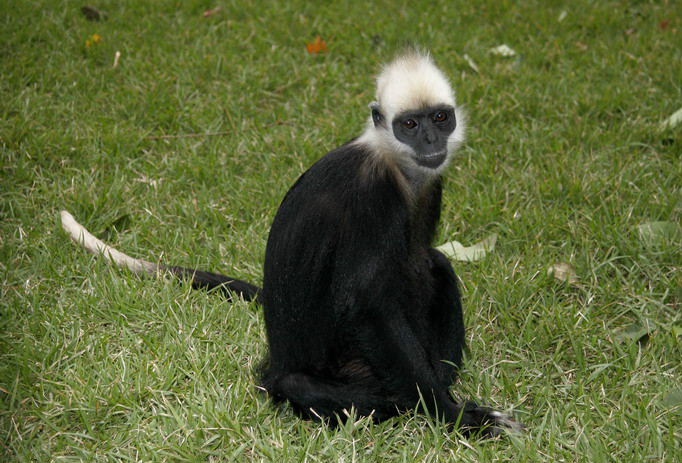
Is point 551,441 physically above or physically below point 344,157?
below

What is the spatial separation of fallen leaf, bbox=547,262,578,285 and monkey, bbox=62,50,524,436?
0.93m

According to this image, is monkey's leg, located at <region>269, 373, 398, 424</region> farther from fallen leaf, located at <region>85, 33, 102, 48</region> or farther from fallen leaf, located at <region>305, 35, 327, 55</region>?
fallen leaf, located at <region>85, 33, 102, 48</region>

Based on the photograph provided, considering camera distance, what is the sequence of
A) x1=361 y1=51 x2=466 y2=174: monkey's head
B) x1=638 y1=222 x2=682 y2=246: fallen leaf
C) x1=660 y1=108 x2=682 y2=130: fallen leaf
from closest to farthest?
x1=361 y1=51 x2=466 y2=174: monkey's head < x1=638 y1=222 x2=682 y2=246: fallen leaf < x1=660 y1=108 x2=682 y2=130: fallen leaf

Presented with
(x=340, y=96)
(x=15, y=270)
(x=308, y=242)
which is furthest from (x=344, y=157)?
(x=340, y=96)

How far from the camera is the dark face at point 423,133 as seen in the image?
9.56ft

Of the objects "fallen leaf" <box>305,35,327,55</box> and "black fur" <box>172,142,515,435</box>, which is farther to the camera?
"fallen leaf" <box>305,35,327,55</box>

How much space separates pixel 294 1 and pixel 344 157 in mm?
3962

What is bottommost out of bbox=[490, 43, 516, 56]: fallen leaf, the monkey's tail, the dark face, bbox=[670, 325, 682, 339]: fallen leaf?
the monkey's tail

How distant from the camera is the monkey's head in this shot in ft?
9.52

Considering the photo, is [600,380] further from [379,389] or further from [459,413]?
[379,389]

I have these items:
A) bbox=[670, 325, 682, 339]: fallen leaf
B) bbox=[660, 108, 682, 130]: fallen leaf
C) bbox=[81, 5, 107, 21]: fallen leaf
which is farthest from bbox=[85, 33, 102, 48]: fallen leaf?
bbox=[670, 325, 682, 339]: fallen leaf

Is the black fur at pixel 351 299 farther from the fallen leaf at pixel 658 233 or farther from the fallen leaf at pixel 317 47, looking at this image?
the fallen leaf at pixel 317 47

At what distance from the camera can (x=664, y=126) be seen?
4.75 metres

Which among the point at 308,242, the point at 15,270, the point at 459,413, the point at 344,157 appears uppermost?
the point at 344,157
